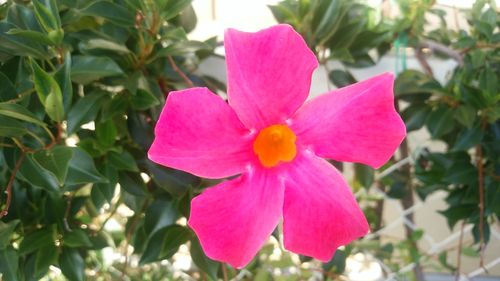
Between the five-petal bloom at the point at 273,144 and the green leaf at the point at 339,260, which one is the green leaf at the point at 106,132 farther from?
the green leaf at the point at 339,260

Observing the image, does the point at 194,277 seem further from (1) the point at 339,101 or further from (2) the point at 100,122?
(1) the point at 339,101

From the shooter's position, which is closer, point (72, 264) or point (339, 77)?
point (72, 264)

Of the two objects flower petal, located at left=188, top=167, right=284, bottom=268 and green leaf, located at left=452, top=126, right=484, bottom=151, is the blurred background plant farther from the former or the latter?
flower petal, located at left=188, top=167, right=284, bottom=268

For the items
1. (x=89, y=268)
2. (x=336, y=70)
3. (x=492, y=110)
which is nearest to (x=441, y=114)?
(x=492, y=110)

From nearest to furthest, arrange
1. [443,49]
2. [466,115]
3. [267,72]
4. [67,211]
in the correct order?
[267,72], [67,211], [466,115], [443,49]

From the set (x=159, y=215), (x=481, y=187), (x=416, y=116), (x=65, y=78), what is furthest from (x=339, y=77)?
(x=65, y=78)

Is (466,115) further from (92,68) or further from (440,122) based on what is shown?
(92,68)

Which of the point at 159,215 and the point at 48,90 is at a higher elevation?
the point at 48,90

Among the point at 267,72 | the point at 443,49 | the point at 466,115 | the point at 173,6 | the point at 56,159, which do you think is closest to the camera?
the point at 267,72
